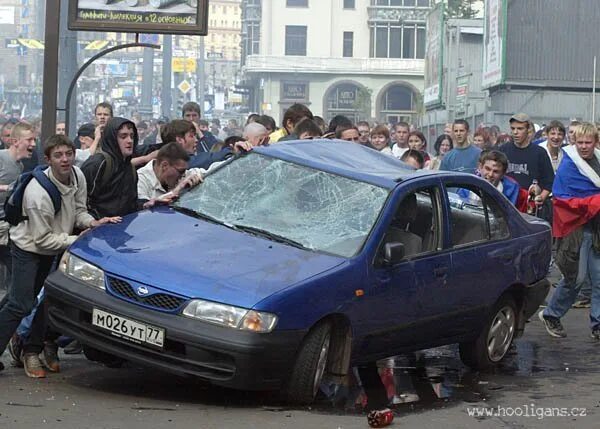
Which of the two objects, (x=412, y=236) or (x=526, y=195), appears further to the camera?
(x=526, y=195)

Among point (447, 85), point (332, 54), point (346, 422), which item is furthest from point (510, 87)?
point (332, 54)

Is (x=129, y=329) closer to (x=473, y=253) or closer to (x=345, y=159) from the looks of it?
(x=345, y=159)

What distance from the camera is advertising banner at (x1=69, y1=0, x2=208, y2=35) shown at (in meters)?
12.2

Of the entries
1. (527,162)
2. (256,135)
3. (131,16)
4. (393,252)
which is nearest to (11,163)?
(131,16)

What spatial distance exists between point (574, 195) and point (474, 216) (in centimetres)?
189

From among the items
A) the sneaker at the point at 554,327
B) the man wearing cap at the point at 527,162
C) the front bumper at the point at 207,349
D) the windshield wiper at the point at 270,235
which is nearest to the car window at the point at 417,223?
the windshield wiper at the point at 270,235

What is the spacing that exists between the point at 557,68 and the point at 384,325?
30.6 m

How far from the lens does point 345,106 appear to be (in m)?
102

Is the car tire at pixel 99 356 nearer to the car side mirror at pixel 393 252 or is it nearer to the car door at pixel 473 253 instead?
the car side mirror at pixel 393 252

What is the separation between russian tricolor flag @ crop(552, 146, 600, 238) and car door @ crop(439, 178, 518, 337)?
1.52 metres

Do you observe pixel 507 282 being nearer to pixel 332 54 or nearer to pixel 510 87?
pixel 510 87

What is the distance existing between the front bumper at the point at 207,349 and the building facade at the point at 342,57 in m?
92.5

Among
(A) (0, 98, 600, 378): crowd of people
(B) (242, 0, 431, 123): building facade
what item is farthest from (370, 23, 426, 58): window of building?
(A) (0, 98, 600, 378): crowd of people

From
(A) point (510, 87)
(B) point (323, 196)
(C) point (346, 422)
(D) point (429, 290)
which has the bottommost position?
(C) point (346, 422)
